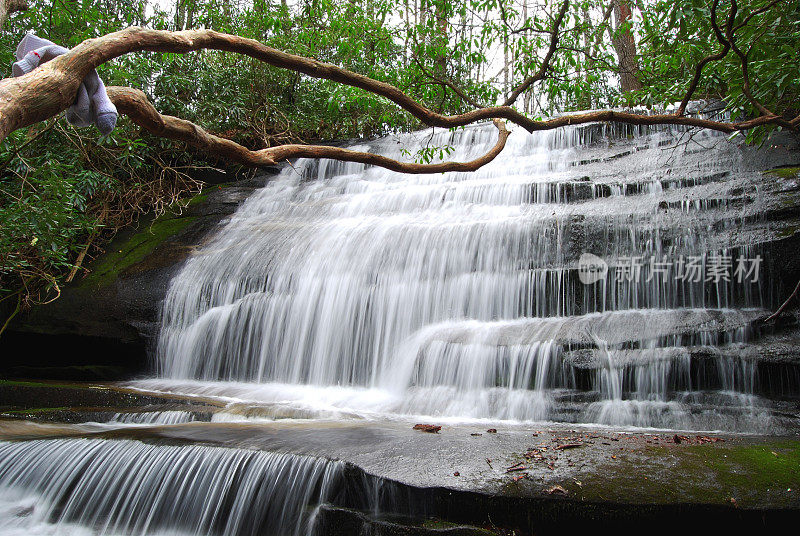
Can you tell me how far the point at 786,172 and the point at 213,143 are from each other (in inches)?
256

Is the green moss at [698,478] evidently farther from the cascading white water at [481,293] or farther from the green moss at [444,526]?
the cascading white water at [481,293]

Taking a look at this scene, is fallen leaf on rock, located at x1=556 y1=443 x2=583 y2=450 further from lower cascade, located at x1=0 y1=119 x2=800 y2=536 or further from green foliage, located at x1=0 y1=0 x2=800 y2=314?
green foliage, located at x1=0 y1=0 x2=800 y2=314

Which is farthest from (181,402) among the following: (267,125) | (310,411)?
(267,125)

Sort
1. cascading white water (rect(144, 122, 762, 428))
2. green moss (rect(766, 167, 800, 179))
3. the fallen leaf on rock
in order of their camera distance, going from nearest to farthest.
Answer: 1. the fallen leaf on rock
2. cascading white water (rect(144, 122, 762, 428))
3. green moss (rect(766, 167, 800, 179))

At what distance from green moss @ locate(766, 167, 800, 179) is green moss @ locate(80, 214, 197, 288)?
9.39 m

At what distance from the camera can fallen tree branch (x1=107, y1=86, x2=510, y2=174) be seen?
2955mm

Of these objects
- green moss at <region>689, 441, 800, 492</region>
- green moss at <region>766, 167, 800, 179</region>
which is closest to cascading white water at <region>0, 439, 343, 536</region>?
green moss at <region>689, 441, 800, 492</region>

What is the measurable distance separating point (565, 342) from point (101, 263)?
7.95 metres

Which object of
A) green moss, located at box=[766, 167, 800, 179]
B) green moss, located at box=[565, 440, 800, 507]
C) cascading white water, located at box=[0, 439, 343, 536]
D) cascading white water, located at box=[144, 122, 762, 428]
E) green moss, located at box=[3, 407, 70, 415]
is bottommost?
cascading white water, located at box=[0, 439, 343, 536]

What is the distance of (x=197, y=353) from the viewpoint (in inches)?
320

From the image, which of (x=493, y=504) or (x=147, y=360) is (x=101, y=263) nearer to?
(x=147, y=360)

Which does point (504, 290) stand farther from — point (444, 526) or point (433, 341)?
point (444, 526)

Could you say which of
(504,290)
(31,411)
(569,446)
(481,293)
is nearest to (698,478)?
(569,446)

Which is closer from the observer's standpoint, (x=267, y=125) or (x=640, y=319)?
(x=640, y=319)
